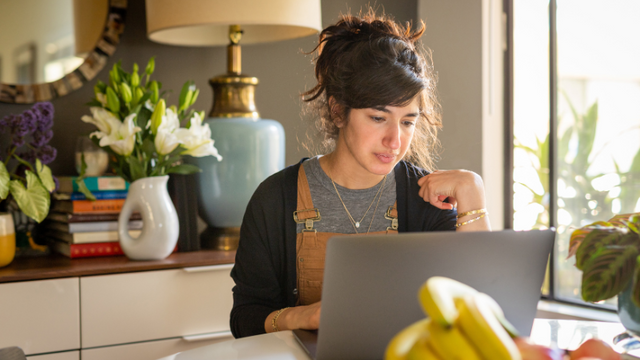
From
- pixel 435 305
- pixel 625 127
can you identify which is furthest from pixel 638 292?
pixel 625 127

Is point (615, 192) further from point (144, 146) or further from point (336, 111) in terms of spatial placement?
point (144, 146)

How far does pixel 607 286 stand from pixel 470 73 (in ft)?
6.78

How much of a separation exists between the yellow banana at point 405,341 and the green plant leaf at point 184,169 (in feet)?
5.04

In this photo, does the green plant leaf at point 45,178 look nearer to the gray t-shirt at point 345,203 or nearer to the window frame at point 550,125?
the gray t-shirt at point 345,203

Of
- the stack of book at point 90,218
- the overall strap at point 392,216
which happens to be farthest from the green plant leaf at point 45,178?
the overall strap at point 392,216

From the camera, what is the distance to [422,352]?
410mm

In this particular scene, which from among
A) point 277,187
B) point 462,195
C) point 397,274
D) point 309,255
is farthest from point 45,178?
point 397,274

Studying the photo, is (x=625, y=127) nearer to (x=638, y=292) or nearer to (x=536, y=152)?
(x=536, y=152)

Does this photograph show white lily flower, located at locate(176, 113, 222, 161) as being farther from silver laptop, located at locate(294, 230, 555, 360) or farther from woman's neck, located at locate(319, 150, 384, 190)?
silver laptop, located at locate(294, 230, 555, 360)

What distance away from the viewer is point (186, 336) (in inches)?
70.8

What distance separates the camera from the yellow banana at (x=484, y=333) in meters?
0.40

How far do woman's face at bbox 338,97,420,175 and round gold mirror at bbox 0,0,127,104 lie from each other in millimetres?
1236

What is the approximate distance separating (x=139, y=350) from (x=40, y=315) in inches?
12.3

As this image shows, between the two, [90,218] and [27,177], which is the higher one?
[27,177]
